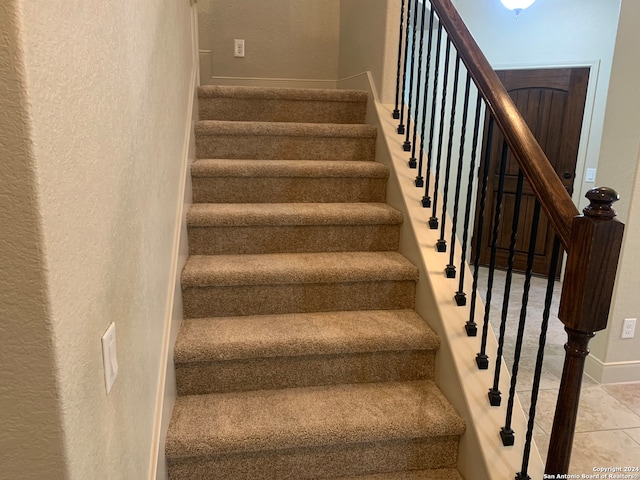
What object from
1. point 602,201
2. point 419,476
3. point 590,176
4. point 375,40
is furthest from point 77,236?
point 590,176

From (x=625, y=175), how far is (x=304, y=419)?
2136 millimetres

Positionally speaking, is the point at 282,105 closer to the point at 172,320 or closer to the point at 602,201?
the point at 172,320

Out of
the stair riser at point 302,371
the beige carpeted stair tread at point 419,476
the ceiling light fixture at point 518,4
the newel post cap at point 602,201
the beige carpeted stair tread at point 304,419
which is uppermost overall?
the ceiling light fixture at point 518,4

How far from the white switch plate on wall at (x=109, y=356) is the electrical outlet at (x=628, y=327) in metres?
2.71

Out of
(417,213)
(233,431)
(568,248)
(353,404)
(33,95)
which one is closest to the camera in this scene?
(33,95)

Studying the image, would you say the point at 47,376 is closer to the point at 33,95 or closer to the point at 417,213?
the point at 33,95

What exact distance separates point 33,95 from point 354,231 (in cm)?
166

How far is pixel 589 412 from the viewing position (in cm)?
237

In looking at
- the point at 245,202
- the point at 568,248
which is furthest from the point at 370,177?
the point at 568,248

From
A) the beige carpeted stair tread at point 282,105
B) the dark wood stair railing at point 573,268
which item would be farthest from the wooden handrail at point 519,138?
the beige carpeted stair tread at point 282,105

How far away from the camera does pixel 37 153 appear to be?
596 mm

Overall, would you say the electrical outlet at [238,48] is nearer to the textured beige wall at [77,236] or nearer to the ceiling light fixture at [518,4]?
the ceiling light fixture at [518,4]

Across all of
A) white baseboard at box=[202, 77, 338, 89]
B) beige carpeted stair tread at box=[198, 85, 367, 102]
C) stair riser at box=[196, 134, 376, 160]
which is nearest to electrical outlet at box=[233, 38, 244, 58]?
white baseboard at box=[202, 77, 338, 89]

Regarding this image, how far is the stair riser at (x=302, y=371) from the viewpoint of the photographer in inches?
66.4
